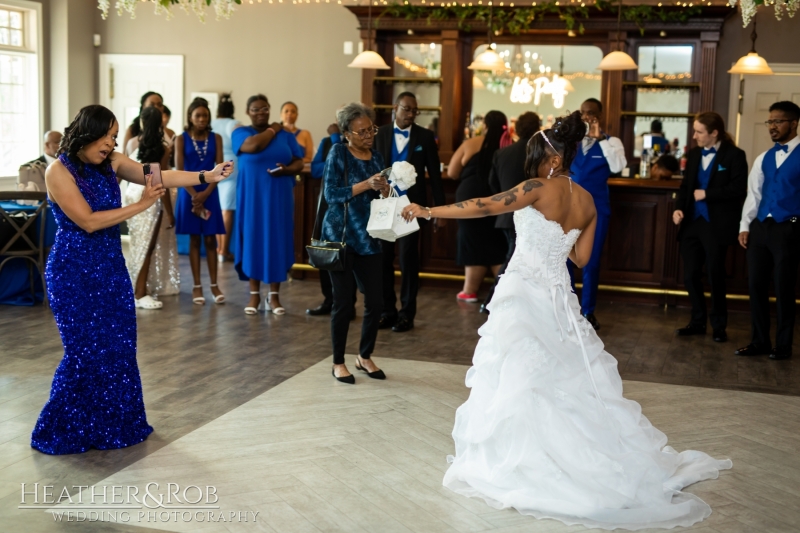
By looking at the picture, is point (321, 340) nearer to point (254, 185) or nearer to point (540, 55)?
point (254, 185)

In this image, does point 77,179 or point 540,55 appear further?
point 540,55

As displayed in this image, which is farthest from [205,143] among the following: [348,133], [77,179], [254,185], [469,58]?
[469,58]

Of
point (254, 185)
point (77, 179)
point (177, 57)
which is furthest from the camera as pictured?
point (177, 57)

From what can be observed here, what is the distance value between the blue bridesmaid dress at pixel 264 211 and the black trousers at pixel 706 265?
3.25 meters

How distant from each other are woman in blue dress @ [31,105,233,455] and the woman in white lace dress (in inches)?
118

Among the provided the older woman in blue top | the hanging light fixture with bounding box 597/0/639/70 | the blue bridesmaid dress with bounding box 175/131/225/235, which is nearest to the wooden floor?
the older woman in blue top

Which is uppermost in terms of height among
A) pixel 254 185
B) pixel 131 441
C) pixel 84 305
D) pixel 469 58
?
pixel 469 58

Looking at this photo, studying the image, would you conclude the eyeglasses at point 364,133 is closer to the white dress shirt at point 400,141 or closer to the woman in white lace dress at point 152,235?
the white dress shirt at point 400,141

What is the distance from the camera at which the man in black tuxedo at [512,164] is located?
6742 millimetres

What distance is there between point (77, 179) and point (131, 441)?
1.23 metres

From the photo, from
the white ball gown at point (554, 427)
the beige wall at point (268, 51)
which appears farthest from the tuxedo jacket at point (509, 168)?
the beige wall at point (268, 51)

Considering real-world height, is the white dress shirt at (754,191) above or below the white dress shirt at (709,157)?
below

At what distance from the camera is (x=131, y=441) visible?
3975 mm

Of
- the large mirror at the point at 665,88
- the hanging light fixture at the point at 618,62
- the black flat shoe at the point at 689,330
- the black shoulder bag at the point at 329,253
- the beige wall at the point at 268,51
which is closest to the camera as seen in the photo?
the black shoulder bag at the point at 329,253
